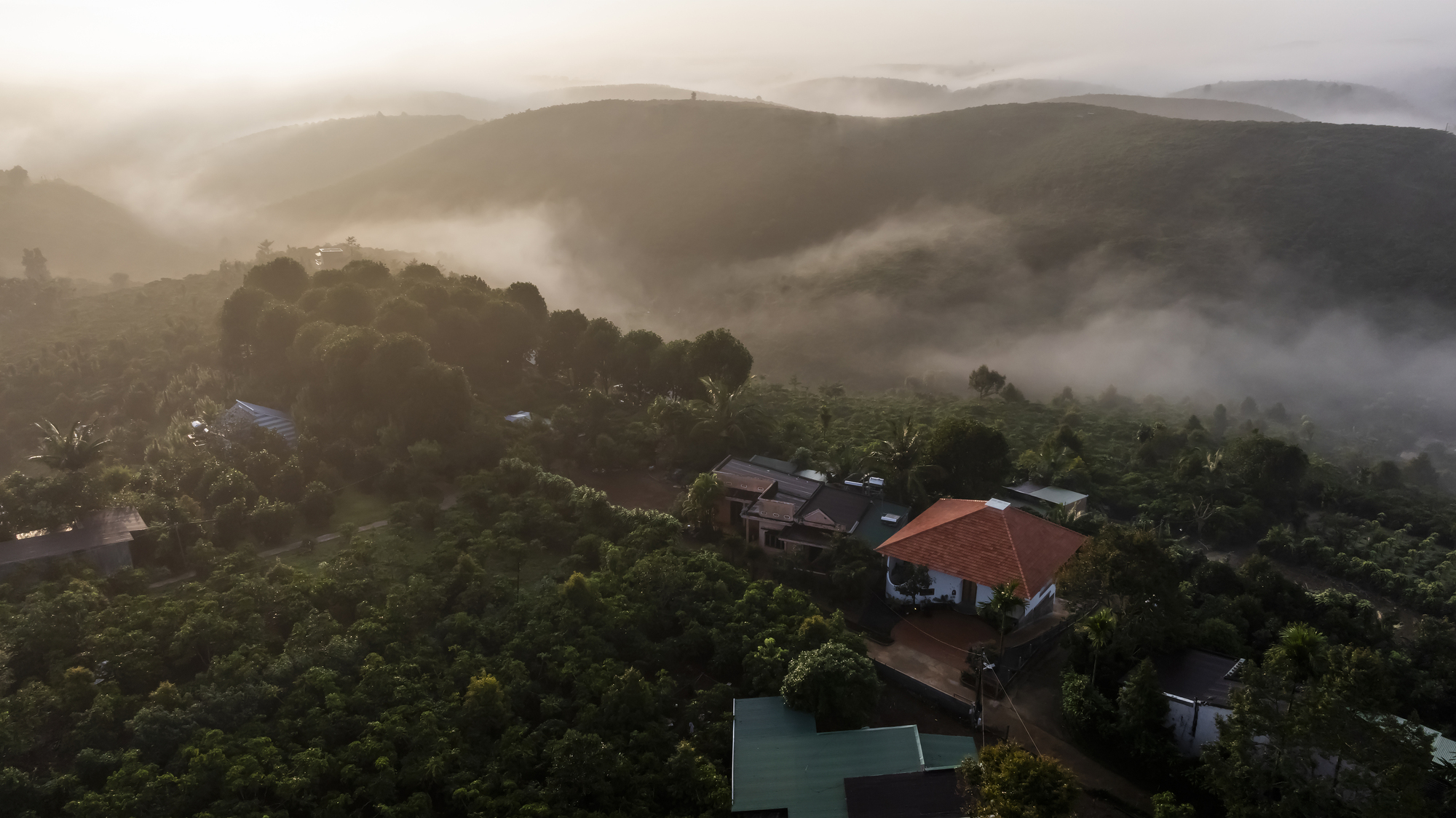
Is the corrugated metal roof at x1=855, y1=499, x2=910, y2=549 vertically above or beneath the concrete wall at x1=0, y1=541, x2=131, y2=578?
beneath

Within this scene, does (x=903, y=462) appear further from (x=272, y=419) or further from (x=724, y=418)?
(x=272, y=419)

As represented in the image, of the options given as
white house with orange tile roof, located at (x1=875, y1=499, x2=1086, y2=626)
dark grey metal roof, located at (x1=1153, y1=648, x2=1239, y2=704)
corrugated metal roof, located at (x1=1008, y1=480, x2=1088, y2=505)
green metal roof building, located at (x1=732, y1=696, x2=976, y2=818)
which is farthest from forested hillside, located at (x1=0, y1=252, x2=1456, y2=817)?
white house with orange tile roof, located at (x1=875, y1=499, x2=1086, y2=626)

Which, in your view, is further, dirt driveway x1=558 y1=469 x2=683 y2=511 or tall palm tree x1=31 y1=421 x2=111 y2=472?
dirt driveway x1=558 y1=469 x2=683 y2=511

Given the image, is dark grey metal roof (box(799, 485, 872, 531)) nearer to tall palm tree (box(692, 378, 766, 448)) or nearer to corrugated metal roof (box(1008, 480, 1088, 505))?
tall palm tree (box(692, 378, 766, 448))

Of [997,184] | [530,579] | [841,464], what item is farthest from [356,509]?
[997,184]

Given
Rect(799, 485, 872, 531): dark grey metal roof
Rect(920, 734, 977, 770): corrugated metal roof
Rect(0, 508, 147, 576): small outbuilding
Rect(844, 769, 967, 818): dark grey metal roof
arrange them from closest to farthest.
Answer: Rect(844, 769, 967, 818): dark grey metal roof
Rect(920, 734, 977, 770): corrugated metal roof
Rect(0, 508, 147, 576): small outbuilding
Rect(799, 485, 872, 531): dark grey metal roof

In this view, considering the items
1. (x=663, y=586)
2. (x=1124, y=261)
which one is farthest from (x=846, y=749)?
(x=1124, y=261)
